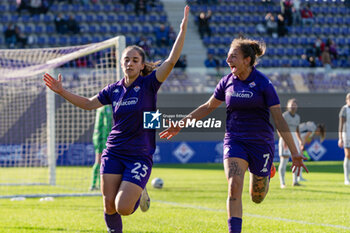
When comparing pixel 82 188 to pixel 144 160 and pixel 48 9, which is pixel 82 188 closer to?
pixel 144 160

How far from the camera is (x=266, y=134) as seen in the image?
22.7ft

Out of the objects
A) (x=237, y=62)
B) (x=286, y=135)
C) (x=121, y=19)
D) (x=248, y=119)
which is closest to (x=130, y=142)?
(x=248, y=119)

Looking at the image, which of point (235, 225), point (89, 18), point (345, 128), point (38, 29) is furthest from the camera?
point (89, 18)

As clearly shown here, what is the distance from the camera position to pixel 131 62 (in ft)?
21.8

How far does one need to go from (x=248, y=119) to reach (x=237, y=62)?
638 millimetres

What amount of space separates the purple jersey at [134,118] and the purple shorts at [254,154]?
87cm

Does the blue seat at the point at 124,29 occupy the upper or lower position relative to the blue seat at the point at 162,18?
lower

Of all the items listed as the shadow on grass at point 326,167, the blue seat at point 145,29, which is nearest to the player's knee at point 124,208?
the shadow on grass at point 326,167

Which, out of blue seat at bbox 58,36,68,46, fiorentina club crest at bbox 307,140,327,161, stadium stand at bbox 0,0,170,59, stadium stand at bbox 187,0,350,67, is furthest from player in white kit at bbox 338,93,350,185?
blue seat at bbox 58,36,68,46

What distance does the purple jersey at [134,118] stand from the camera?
21.4 feet

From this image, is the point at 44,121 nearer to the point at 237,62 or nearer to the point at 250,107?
the point at 237,62

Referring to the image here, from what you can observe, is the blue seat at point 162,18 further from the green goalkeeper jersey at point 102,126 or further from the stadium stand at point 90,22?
the green goalkeeper jersey at point 102,126

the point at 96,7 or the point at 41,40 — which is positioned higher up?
the point at 96,7

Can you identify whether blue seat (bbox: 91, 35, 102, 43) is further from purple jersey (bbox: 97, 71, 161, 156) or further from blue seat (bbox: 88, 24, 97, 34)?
purple jersey (bbox: 97, 71, 161, 156)
